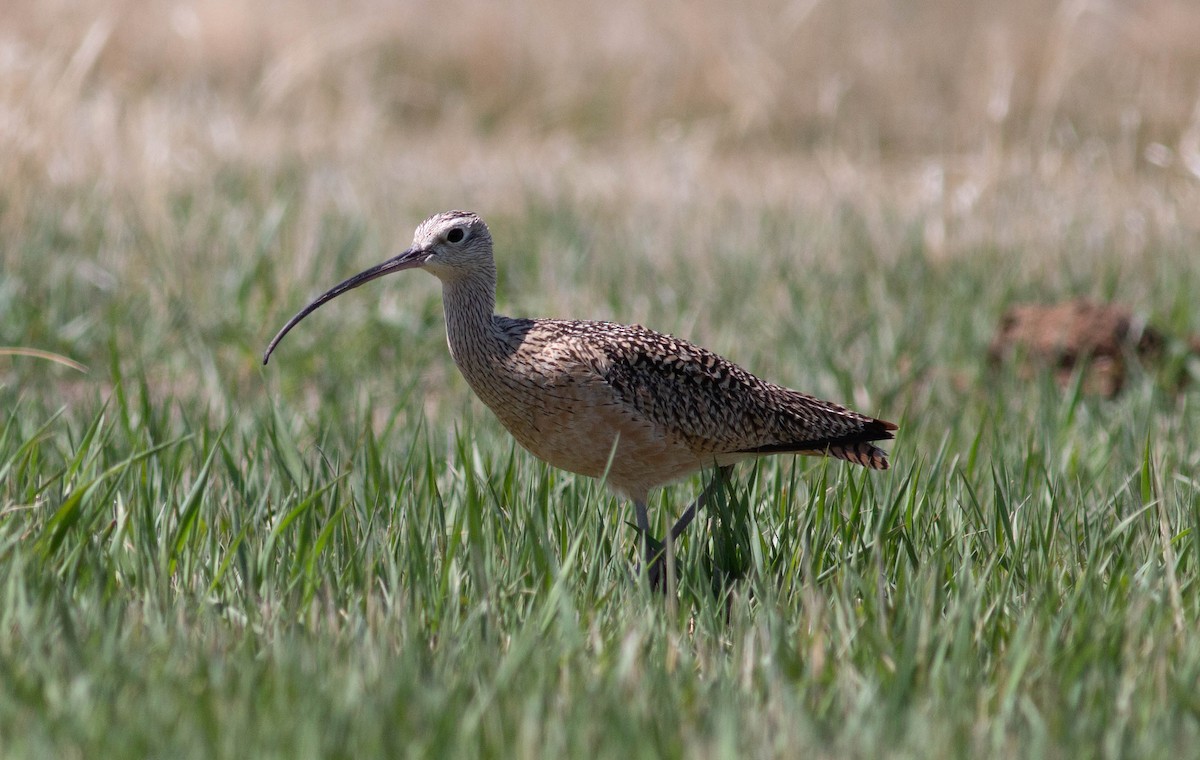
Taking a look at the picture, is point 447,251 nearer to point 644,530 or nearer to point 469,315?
point 469,315

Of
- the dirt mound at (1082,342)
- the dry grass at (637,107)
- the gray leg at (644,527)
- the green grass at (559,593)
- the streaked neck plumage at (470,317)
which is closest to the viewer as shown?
the green grass at (559,593)

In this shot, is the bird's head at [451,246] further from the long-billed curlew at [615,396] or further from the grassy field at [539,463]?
the grassy field at [539,463]

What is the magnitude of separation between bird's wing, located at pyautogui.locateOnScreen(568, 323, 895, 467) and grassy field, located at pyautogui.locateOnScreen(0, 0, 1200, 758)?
15cm

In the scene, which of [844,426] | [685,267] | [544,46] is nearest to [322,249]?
[685,267]

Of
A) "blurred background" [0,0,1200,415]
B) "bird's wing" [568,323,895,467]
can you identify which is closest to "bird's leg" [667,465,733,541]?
"bird's wing" [568,323,895,467]

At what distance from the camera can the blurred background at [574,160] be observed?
6723mm

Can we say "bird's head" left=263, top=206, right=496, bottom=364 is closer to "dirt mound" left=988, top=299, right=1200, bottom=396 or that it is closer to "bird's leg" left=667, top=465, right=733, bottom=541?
"bird's leg" left=667, top=465, right=733, bottom=541

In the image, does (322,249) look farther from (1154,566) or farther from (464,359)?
(1154,566)

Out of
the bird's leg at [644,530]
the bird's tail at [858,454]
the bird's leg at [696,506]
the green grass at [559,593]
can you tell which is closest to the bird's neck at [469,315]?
the green grass at [559,593]

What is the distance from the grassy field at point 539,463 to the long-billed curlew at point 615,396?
14cm

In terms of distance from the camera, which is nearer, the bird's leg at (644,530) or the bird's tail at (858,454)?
the bird's leg at (644,530)

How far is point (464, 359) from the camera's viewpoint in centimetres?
398

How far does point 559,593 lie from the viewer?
283 cm

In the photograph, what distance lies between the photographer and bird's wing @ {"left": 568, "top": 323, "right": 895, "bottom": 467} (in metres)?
3.85
